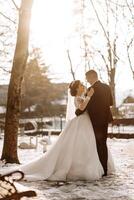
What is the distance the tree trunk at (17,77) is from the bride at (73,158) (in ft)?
9.58

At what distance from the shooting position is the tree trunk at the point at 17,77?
13.0 m

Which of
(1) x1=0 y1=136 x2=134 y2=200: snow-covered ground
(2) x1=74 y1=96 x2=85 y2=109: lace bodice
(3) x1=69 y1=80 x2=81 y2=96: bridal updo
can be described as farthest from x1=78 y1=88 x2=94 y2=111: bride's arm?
(1) x1=0 y1=136 x2=134 y2=200: snow-covered ground

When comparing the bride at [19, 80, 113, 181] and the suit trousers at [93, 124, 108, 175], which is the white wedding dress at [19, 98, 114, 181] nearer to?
the bride at [19, 80, 113, 181]

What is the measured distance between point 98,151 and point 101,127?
491 mm

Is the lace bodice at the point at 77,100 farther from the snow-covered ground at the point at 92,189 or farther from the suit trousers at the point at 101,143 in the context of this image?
the snow-covered ground at the point at 92,189

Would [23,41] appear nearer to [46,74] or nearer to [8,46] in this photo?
[8,46]

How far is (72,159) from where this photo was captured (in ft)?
33.4

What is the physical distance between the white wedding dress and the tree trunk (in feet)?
9.65

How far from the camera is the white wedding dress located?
393 inches

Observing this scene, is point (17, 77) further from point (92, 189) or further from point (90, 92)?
point (92, 189)

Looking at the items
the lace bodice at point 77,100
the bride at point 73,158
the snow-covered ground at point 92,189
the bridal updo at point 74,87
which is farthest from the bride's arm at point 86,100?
the snow-covered ground at point 92,189

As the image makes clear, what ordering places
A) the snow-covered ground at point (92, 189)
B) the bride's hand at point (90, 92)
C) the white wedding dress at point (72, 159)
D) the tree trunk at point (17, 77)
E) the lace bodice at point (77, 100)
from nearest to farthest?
the snow-covered ground at point (92, 189) < the white wedding dress at point (72, 159) < the bride's hand at point (90, 92) < the lace bodice at point (77, 100) < the tree trunk at point (17, 77)

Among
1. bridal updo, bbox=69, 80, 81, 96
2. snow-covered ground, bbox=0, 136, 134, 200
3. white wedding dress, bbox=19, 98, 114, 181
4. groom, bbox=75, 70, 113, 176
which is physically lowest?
snow-covered ground, bbox=0, 136, 134, 200

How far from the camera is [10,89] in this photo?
13.2 m
